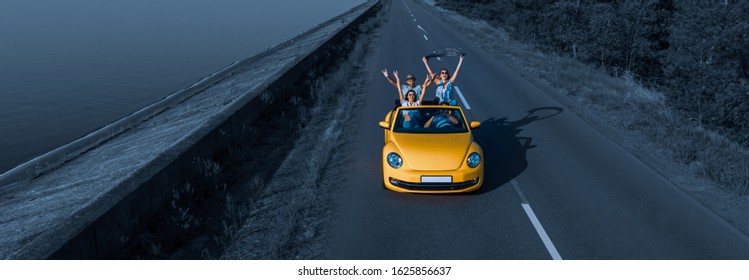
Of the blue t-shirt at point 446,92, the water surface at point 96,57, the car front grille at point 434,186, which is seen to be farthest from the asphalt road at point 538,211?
the water surface at point 96,57

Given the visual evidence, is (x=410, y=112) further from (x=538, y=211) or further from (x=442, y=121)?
(x=538, y=211)

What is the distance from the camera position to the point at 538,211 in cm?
796

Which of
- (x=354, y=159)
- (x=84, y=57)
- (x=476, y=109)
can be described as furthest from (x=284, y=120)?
(x=84, y=57)

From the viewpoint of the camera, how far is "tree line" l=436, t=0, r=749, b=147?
18359mm

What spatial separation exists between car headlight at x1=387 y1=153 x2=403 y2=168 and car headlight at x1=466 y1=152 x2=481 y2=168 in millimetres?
999

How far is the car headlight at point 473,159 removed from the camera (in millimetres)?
8352

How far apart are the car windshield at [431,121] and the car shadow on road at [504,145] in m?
1.02

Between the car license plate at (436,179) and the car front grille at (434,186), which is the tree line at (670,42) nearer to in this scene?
the car front grille at (434,186)

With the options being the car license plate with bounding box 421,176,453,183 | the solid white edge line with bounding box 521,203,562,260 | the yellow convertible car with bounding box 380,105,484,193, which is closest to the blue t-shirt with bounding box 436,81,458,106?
the yellow convertible car with bounding box 380,105,484,193

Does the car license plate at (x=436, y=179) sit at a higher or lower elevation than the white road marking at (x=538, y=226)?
higher

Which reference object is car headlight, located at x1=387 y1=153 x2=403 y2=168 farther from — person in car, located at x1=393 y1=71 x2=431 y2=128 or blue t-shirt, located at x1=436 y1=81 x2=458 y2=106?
blue t-shirt, located at x1=436 y1=81 x2=458 y2=106

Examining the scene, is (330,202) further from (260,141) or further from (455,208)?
(260,141)

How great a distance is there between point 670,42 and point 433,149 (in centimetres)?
2449

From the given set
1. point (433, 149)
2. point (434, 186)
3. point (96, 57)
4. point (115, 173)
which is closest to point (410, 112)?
point (433, 149)
